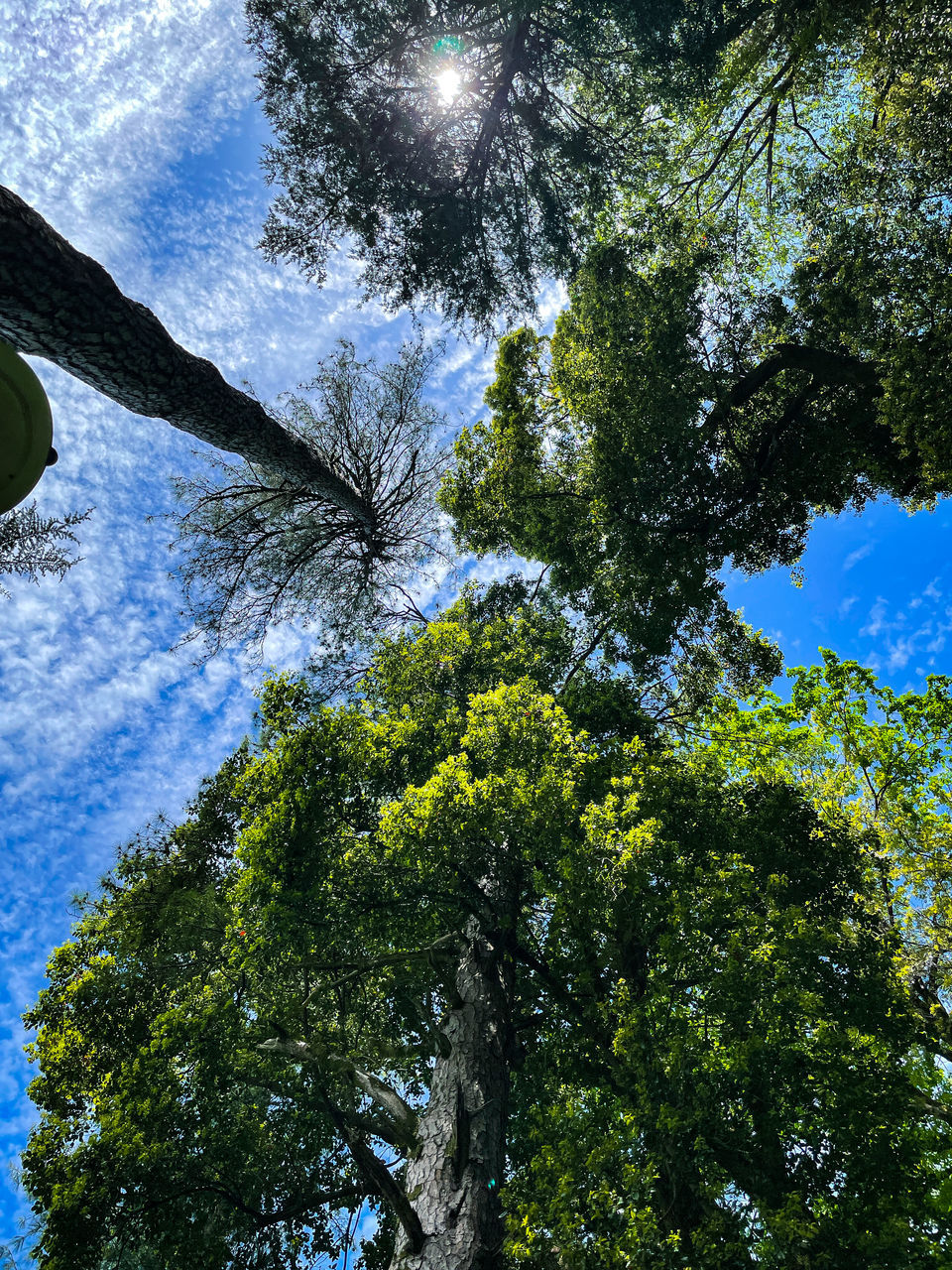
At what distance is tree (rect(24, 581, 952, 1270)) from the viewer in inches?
209

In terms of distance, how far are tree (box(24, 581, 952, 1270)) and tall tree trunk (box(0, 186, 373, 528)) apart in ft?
12.3

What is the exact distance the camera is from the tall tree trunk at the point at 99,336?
445cm

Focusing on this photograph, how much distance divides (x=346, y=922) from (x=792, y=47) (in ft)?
41.0

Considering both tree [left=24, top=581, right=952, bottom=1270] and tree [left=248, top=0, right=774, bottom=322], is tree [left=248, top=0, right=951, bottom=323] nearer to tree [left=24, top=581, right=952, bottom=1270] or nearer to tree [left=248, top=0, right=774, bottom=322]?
tree [left=248, top=0, right=774, bottom=322]

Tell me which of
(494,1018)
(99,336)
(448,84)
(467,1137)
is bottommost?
(467,1137)

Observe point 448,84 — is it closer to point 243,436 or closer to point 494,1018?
point 243,436

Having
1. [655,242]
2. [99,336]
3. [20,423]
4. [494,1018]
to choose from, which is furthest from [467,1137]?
[655,242]

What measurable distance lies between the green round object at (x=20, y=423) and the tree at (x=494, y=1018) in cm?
575

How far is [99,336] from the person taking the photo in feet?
16.8

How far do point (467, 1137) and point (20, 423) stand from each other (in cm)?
793

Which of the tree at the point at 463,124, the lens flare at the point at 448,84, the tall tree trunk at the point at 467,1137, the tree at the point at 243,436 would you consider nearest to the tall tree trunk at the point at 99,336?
the tree at the point at 243,436

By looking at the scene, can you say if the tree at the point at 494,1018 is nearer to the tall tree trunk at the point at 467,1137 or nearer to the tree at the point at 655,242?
the tall tree trunk at the point at 467,1137

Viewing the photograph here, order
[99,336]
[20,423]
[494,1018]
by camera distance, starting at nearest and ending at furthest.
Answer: [20,423] → [99,336] → [494,1018]

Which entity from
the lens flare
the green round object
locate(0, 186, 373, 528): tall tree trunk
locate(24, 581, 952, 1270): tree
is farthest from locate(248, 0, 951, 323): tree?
the green round object
